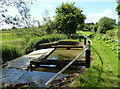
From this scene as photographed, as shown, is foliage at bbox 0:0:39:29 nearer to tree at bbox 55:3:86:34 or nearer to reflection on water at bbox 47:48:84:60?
reflection on water at bbox 47:48:84:60

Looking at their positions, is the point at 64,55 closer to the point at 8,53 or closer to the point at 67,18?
the point at 8,53

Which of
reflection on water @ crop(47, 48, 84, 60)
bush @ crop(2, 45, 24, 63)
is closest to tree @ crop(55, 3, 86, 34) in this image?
reflection on water @ crop(47, 48, 84, 60)

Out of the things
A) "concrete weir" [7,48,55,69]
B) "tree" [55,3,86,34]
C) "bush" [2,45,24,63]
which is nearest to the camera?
"concrete weir" [7,48,55,69]

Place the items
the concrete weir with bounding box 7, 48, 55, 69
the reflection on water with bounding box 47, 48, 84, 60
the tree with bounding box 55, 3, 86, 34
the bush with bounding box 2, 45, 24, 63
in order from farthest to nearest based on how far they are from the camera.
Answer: the tree with bounding box 55, 3, 86, 34 → the bush with bounding box 2, 45, 24, 63 → the reflection on water with bounding box 47, 48, 84, 60 → the concrete weir with bounding box 7, 48, 55, 69

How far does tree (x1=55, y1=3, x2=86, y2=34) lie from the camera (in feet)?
63.3

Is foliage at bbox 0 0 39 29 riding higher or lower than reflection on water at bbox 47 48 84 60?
higher

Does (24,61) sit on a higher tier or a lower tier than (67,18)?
lower

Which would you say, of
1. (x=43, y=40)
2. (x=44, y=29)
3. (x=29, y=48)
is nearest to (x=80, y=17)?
(x=44, y=29)

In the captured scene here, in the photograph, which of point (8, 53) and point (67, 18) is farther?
point (67, 18)

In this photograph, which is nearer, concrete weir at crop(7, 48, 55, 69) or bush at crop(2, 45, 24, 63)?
concrete weir at crop(7, 48, 55, 69)

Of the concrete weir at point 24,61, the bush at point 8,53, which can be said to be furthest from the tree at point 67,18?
the concrete weir at point 24,61

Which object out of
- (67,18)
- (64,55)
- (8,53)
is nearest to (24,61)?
(8,53)

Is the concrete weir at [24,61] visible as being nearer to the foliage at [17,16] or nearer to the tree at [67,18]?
the foliage at [17,16]

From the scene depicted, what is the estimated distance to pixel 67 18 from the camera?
63.2 ft
